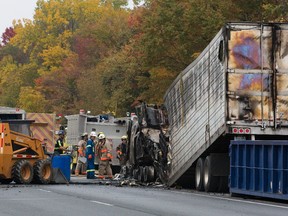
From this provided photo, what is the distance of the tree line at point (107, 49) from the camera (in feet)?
165

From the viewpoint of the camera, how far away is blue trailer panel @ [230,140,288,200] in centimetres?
2398

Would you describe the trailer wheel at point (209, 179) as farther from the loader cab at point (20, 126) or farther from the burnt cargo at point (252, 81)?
the loader cab at point (20, 126)

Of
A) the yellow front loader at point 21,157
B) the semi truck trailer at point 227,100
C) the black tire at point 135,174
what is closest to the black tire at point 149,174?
the black tire at point 135,174

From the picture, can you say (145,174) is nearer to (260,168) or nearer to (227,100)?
(227,100)

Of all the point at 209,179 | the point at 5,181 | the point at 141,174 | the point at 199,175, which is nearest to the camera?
the point at 209,179

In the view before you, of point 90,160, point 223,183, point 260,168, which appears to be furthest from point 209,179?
point 90,160

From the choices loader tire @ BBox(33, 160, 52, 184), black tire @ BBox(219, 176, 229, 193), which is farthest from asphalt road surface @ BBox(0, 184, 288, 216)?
loader tire @ BBox(33, 160, 52, 184)

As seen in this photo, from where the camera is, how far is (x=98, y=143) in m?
40.9

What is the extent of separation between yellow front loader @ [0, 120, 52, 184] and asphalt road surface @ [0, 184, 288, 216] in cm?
268

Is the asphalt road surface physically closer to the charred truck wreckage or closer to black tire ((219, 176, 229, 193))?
black tire ((219, 176, 229, 193))

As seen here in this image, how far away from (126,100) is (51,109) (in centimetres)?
2826

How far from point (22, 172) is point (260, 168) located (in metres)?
8.41

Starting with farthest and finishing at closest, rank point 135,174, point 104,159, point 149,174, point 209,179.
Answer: point 104,159 → point 135,174 → point 149,174 → point 209,179

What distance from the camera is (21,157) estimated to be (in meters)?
31.3
